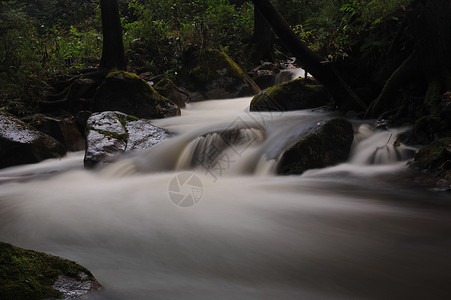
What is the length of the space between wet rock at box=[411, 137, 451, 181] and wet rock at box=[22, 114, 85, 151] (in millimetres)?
6638

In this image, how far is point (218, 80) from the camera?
11586 millimetres

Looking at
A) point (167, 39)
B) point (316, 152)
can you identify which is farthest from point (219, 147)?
point (167, 39)

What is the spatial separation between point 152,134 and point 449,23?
18.8 ft

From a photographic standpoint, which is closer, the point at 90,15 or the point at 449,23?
the point at 449,23

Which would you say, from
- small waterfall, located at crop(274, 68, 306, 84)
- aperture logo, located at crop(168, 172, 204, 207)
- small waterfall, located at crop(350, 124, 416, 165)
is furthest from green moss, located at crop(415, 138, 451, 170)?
small waterfall, located at crop(274, 68, 306, 84)

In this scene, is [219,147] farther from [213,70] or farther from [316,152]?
[213,70]

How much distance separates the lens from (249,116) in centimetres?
854

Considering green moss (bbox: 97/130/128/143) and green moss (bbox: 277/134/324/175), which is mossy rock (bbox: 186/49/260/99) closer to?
green moss (bbox: 97/130/128/143)

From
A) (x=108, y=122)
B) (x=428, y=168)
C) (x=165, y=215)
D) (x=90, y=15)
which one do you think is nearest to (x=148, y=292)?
(x=165, y=215)

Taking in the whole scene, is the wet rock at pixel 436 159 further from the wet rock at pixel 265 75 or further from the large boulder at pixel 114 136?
the wet rock at pixel 265 75

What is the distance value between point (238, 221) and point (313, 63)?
4.51 m

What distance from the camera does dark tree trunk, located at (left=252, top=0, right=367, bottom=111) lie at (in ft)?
21.6

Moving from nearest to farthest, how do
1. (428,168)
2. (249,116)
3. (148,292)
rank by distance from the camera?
(148,292)
(428,168)
(249,116)

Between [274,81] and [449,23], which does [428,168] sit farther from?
[274,81]
